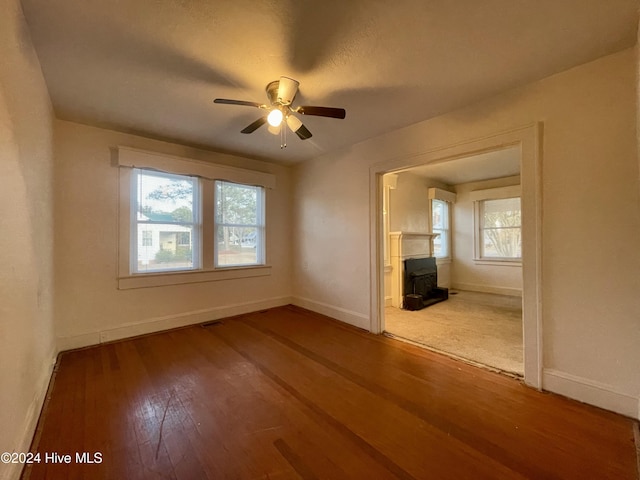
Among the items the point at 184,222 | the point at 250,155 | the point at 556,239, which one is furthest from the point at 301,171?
the point at 556,239

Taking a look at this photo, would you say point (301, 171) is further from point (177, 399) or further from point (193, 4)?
point (177, 399)

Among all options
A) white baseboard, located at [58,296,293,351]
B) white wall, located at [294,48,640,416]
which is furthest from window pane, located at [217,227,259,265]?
white wall, located at [294,48,640,416]

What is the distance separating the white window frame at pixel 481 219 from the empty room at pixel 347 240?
2.47 metres

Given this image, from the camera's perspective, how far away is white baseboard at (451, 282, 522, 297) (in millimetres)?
5691

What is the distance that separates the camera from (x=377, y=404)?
200 cm

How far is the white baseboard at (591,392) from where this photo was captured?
6.06 ft

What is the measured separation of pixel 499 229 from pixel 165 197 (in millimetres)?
6530

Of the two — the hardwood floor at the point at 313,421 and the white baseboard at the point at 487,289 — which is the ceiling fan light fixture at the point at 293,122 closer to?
the hardwood floor at the point at 313,421

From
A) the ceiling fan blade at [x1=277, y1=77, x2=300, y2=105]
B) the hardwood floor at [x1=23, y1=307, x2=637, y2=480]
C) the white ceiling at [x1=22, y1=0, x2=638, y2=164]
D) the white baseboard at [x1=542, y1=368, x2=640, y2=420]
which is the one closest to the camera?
the hardwood floor at [x1=23, y1=307, x2=637, y2=480]

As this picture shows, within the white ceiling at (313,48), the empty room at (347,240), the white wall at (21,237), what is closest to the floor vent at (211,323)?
the empty room at (347,240)

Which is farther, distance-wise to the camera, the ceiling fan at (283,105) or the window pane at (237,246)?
the window pane at (237,246)

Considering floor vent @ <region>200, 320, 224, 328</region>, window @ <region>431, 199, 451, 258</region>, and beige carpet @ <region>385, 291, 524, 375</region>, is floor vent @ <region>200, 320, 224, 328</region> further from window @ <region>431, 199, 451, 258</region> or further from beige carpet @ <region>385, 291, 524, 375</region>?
window @ <region>431, 199, 451, 258</region>

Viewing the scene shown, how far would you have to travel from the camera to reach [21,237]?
1.61m

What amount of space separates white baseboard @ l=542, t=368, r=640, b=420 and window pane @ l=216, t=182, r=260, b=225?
159 inches
